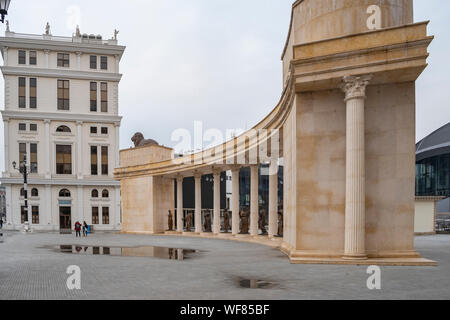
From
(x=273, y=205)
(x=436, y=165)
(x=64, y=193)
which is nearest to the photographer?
(x=273, y=205)

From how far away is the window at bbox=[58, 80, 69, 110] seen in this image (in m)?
65.3

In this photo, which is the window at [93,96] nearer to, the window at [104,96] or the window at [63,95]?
the window at [104,96]

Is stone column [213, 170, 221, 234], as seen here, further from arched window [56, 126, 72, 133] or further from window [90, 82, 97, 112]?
arched window [56, 126, 72, 133]

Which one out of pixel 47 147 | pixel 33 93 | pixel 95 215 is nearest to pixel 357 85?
pixel 95 215

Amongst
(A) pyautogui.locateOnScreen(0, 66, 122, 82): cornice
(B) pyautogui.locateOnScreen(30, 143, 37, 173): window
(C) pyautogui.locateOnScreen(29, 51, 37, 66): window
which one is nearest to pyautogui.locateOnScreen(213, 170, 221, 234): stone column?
(A) pyautogui.locateOnScreen(0, 66, 122, 82): cornice

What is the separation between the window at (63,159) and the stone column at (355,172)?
2263 inches

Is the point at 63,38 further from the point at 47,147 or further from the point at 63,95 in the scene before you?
the point at 47,147

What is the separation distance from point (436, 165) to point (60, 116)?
76.9m

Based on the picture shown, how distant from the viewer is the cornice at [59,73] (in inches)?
2472

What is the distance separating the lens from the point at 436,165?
3455 inches

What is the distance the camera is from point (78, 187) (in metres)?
64.8

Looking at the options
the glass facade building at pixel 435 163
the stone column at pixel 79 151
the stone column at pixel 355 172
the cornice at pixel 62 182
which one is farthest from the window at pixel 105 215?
the glass facade building at pixel 435 163
